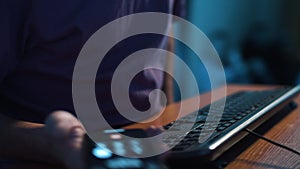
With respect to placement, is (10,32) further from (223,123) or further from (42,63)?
(223,123)

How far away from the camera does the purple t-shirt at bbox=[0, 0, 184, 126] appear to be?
52cm

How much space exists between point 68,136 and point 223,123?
193 mm

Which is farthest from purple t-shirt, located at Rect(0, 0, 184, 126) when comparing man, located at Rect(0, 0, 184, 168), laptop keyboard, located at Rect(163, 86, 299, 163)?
laptop keyboard, located at Rect(163, 86, 299, 163)

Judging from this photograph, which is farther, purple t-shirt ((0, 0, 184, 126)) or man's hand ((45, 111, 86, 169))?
purple t-shirt ((0, 0, 184, 126))

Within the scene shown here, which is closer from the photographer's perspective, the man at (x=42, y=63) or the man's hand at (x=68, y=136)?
the man's hand at (x=68, y=136)

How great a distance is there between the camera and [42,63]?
0.55 m

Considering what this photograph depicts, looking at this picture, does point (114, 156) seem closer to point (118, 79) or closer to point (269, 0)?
point (118, 79)

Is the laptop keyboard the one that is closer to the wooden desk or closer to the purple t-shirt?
the wooden desk

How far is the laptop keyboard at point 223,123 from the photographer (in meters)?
0.43

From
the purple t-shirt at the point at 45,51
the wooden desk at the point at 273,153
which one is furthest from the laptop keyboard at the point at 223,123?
the purple t-shirt at the point at 45,51

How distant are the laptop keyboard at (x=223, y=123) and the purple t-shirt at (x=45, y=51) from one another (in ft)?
0.44

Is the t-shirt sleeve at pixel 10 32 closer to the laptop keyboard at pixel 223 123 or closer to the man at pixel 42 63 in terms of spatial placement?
the man at pixel 42 63

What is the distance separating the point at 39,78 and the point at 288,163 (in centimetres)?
29

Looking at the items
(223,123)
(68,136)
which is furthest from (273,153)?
(68,136)
